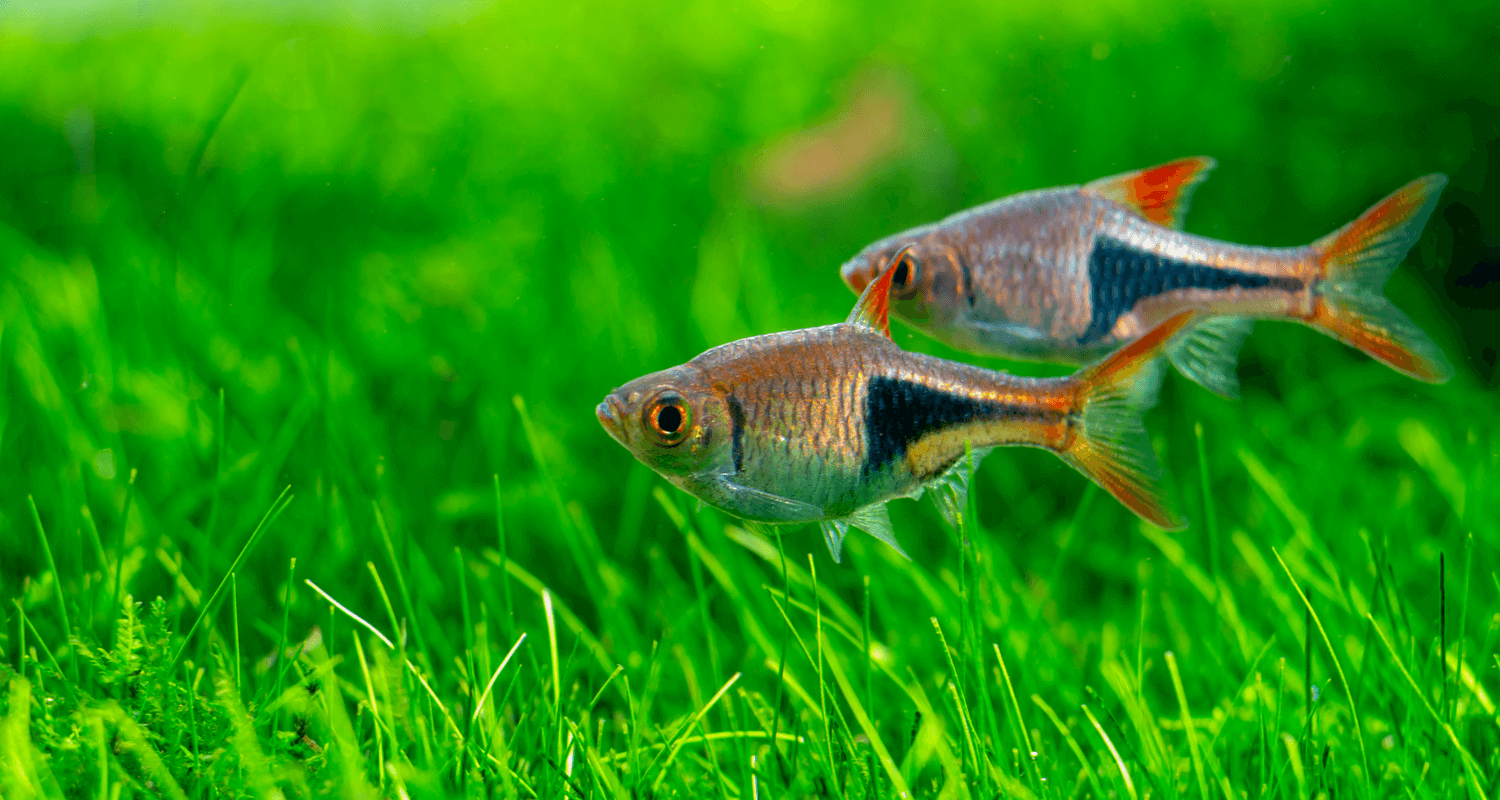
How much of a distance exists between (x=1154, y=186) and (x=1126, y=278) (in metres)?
0.16

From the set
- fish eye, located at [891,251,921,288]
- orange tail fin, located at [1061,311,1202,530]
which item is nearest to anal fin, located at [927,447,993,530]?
orange tail fin, located at [1061,311,1202,530]

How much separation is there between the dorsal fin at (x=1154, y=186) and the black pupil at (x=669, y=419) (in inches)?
24.3

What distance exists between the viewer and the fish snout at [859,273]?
129cm

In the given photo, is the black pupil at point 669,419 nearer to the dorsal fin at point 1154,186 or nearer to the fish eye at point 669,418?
the fish eye at point 669,418

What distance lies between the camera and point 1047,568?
324 centimetres

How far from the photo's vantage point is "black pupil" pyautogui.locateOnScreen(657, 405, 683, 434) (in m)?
1.01

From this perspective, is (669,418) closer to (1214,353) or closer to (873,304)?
(873,304)

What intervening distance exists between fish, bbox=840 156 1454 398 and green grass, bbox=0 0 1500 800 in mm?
373

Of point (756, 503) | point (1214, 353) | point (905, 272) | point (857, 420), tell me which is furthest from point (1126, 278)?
point (756, 503)

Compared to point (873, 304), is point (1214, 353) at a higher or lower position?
lower

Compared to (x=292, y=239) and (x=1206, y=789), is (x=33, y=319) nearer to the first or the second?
(x=292, y=239)

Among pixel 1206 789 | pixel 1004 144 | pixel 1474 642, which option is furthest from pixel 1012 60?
pixel 1206 789

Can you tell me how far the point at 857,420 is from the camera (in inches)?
39.6

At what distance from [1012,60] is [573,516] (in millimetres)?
2934
